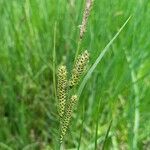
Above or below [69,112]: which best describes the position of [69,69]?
above

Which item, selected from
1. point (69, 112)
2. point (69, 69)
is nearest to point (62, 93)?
point (69, 112)

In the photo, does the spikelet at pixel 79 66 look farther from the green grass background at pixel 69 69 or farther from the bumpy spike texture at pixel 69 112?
the green grass background at pixel 69 69

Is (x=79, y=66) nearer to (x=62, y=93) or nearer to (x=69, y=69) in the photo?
(x=62, y=93)

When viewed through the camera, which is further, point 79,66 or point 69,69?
point 69,69

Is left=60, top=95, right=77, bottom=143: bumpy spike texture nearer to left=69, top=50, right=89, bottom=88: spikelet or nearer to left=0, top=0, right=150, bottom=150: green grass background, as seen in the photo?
left=69, top=50, right=89, bottom=88: spikelet

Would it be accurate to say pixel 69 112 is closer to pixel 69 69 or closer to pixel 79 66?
pixel 79 66

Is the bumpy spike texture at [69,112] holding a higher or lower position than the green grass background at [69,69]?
lower

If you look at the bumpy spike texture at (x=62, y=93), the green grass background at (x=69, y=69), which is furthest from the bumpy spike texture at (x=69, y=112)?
the green grass background at (x=69, y=69)

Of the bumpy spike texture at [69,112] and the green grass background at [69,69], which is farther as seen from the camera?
the green grass background at [69,69]

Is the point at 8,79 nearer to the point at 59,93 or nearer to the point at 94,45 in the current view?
the point at 94,45

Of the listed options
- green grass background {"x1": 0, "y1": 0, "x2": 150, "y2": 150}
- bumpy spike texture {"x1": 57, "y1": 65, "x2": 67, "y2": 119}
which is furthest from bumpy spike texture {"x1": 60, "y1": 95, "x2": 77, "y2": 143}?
green grass background {"x1": 0, "y1": 0, "x2": 150, "y2": 150}
